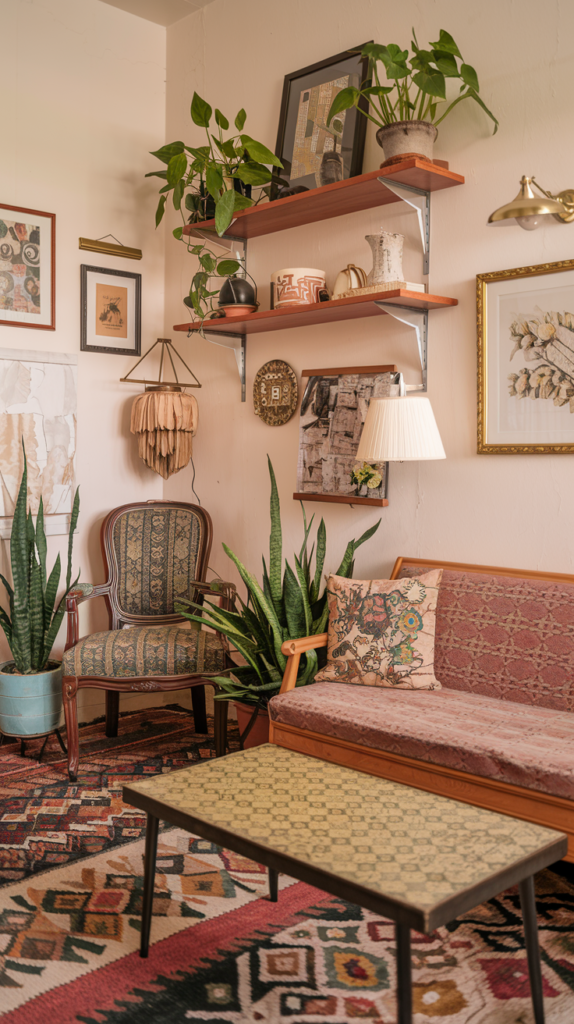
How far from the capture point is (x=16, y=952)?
2090mm

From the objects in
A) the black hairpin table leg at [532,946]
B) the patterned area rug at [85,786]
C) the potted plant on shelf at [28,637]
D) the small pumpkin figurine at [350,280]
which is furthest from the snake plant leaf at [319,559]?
the black hairpin table leg at [532,946]

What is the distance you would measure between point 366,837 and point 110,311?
125 inches

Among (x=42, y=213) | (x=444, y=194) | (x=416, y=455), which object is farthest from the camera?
(x=42, y=213)

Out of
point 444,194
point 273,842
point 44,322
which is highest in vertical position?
point 444,194

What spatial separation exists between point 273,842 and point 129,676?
175 cm

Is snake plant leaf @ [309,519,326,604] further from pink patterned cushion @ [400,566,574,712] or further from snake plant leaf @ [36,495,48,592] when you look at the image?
snake plant leaf @ [36,495,48,592]

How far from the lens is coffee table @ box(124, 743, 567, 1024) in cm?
152

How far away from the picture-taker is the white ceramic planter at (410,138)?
9.69 feet

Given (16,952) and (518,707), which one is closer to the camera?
(16,952)

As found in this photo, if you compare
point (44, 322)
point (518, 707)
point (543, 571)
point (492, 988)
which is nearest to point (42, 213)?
point (44, 322)

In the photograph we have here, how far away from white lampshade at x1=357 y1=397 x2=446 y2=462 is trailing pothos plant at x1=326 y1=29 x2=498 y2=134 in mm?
1020

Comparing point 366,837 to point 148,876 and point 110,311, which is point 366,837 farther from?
point 110,311

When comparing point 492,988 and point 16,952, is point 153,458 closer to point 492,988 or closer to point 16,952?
point 16,952

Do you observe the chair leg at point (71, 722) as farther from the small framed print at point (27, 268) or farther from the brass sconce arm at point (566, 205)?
the brass sconce arm at point (566, 205)
